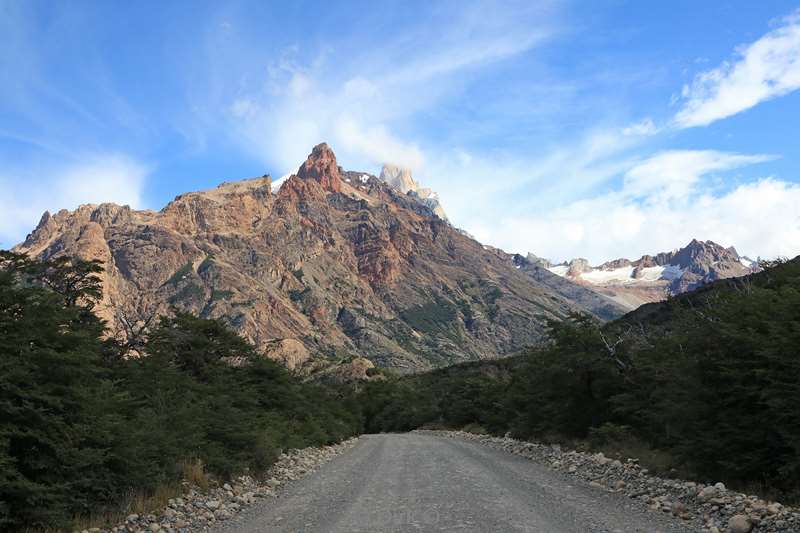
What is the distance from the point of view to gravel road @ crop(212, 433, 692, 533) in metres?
10.7

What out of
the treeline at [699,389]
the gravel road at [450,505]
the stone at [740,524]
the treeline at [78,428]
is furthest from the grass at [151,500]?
the treeline at [699,389]

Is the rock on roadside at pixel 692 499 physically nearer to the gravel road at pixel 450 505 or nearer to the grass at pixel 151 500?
the gravel road at pixel 450 505

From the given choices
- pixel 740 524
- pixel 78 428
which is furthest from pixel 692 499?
pixel 78 428

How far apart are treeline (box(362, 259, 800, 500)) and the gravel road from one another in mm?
2650

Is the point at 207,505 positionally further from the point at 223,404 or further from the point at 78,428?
the point at 223,404

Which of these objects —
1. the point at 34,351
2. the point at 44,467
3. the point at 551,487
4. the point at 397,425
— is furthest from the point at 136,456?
the point at 397,425

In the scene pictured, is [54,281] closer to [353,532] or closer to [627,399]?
[353,532]

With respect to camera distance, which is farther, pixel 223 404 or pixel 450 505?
pixel 223 404

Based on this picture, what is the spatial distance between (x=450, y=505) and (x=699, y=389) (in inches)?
280

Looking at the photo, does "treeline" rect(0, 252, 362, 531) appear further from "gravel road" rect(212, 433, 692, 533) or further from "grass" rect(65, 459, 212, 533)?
"gravel road" rect(212, 433, 692, 533)

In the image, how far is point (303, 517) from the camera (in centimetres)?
1243

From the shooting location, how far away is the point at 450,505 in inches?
506

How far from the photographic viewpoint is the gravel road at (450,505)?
10.7 metres

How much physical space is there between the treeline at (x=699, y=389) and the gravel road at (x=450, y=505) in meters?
2.65
